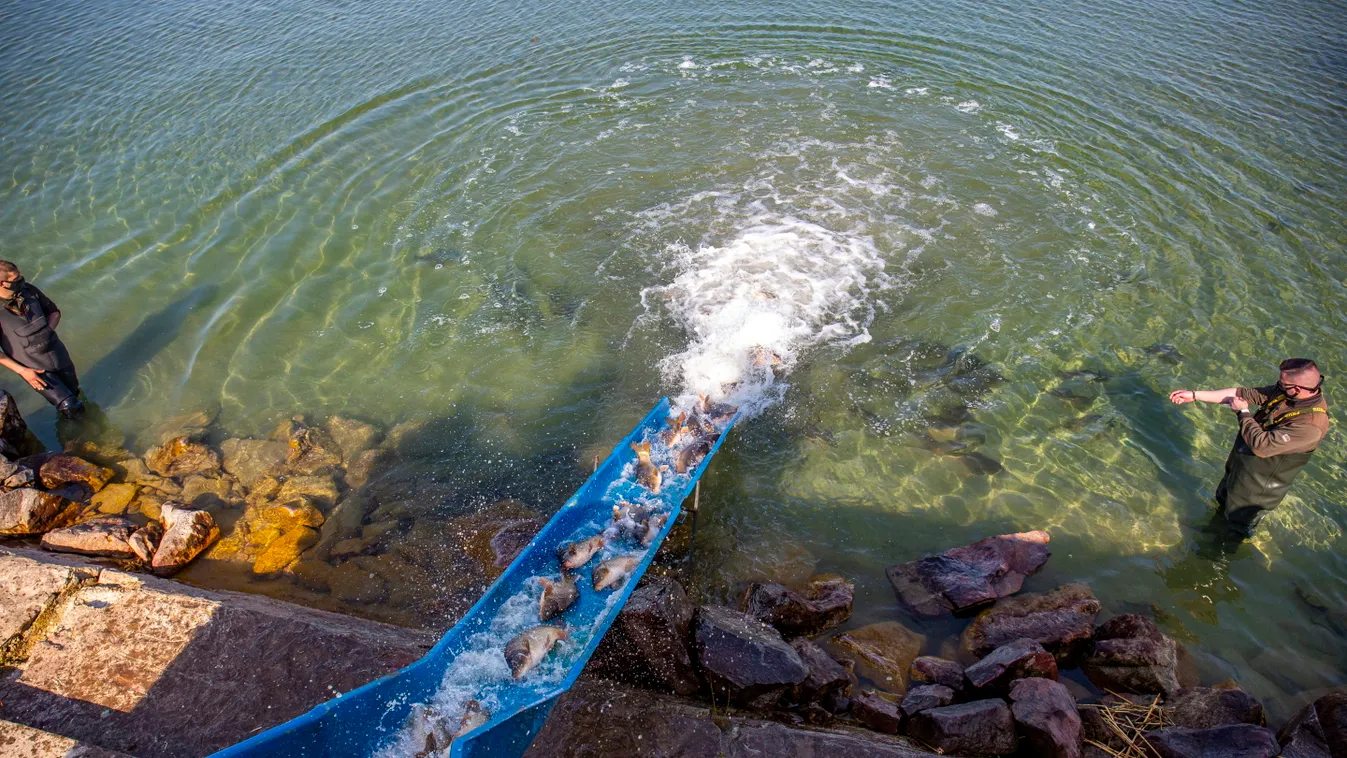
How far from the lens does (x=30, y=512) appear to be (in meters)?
7.86

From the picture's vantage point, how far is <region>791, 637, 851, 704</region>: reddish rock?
19.0 ft

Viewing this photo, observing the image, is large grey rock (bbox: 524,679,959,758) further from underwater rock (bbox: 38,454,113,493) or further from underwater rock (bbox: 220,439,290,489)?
underwater rock (bbox: 38,454,113,493)

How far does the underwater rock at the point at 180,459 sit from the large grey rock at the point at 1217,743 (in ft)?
33.4

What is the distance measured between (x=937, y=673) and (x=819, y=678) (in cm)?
117

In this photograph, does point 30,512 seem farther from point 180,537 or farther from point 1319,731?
point 1319,731

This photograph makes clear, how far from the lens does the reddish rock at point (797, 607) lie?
6652 millimetres

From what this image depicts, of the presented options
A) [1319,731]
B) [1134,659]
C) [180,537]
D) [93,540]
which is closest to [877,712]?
[1134,659]

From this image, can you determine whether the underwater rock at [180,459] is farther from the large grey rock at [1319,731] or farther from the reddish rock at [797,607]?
the large grey rock at [1319,731]

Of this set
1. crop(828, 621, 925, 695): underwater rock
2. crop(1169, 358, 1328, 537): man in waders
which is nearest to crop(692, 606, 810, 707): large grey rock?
crop(828, 621, 925, 695): underwater rock

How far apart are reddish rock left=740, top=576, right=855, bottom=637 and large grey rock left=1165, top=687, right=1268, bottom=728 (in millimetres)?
2733

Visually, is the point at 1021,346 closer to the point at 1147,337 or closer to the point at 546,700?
the point at 1147,337

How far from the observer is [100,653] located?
5.76 meters

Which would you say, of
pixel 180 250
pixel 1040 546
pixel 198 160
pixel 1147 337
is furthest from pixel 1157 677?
pixel 198 160

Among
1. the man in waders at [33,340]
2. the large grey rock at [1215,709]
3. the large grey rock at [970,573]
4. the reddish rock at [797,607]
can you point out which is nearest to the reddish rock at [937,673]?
the large grey rock at [970,573]
